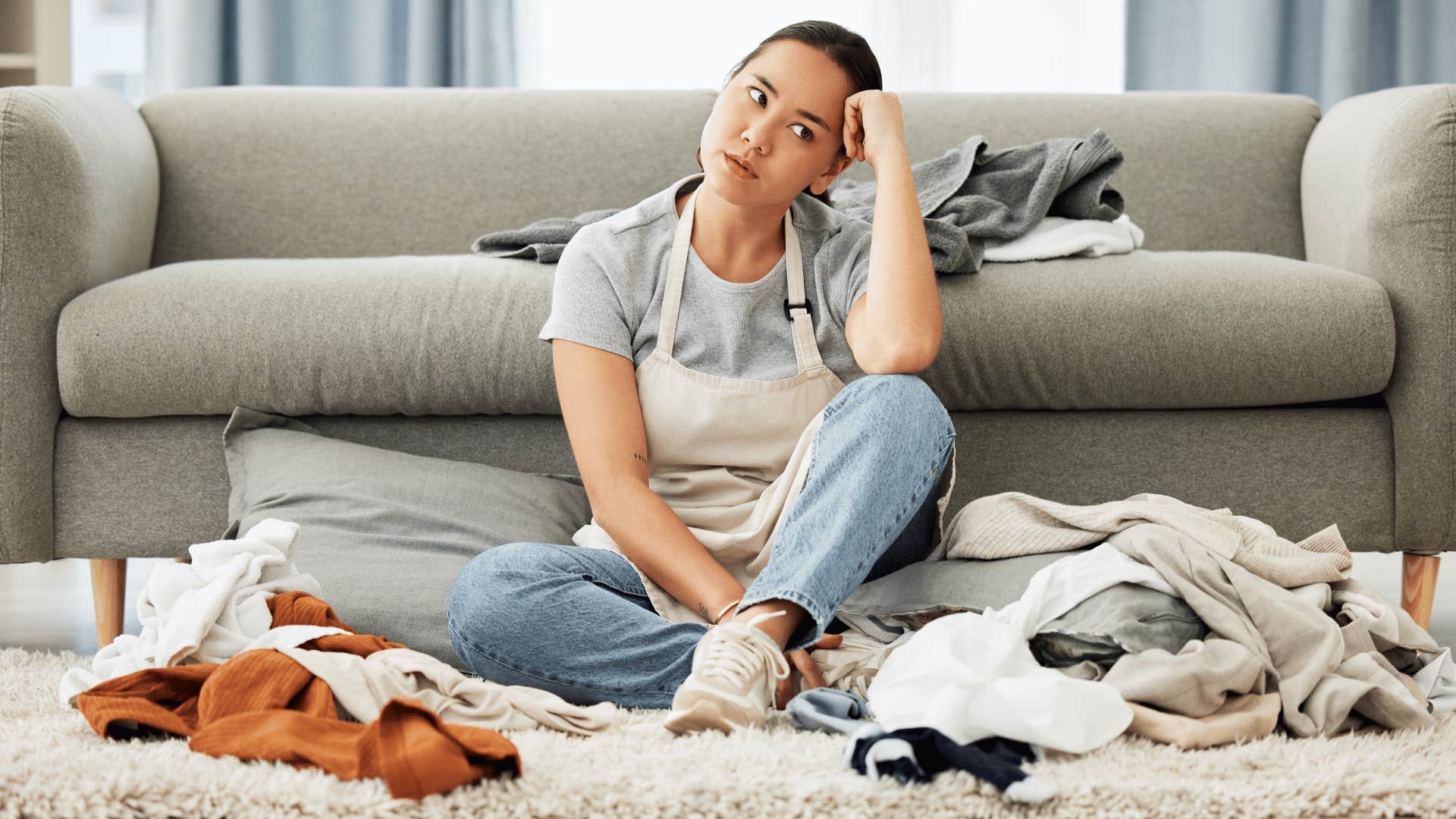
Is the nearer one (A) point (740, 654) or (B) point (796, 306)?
(A) point (740, 654)

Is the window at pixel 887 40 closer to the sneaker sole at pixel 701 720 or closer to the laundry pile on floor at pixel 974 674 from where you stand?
the laundry pile on floor at pixel 974 674

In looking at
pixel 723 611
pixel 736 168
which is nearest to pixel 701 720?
pixel 723 611

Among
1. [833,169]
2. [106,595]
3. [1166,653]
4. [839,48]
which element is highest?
[839,48]

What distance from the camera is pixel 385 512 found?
141cm

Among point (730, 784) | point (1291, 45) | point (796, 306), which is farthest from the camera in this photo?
point (1291, 45)

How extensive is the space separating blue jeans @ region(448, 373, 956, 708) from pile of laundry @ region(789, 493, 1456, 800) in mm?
107

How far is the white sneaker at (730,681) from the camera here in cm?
96

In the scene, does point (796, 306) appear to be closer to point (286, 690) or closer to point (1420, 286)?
point (286, 690)

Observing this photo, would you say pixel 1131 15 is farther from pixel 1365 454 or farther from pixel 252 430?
pixel 252 430

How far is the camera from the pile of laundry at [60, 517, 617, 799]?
2.74ft

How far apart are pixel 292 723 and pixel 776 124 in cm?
70

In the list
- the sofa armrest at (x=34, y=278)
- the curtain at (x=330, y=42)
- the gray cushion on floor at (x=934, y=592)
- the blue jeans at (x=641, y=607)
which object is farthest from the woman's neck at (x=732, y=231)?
the curtain at (x=330, y=42)

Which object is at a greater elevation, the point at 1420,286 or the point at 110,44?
the point at 110,44

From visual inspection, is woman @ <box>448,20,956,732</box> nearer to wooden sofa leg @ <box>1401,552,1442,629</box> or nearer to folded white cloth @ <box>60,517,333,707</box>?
folded white cloth @ <box>60,517,333,707</box>
